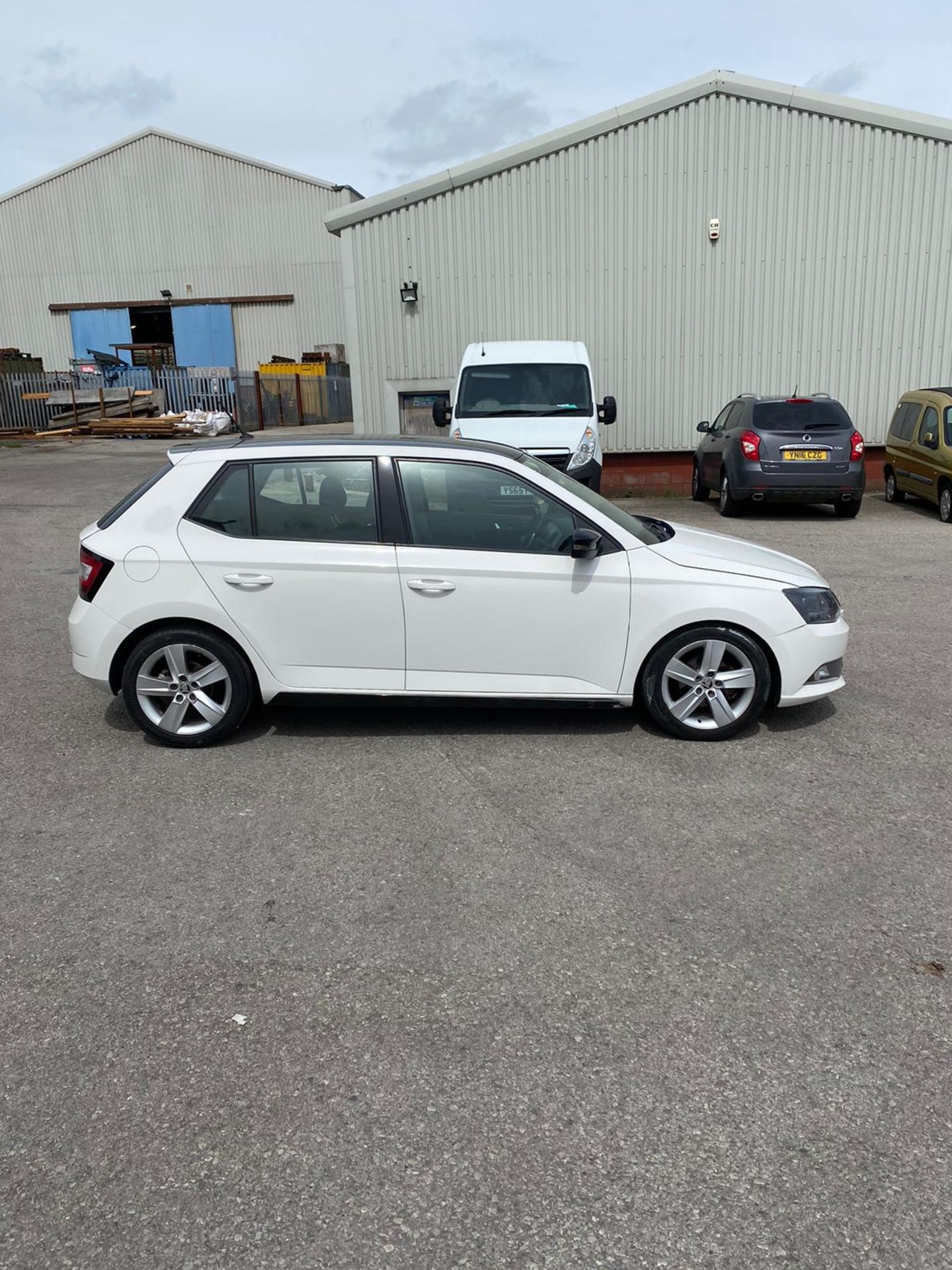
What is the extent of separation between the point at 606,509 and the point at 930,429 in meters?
10.8

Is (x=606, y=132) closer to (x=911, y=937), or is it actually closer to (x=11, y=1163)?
(x=911, y=937)

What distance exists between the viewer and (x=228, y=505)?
5.43 m

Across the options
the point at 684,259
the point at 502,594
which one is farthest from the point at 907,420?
the point at 502,594

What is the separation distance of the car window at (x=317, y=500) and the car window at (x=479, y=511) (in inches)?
9.0

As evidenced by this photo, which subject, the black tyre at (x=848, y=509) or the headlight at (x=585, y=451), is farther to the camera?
the black tyre at (x=848, y=509)

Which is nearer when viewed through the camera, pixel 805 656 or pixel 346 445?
pixel 805 656

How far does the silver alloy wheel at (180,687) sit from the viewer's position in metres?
5.36

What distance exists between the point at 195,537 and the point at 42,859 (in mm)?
1890

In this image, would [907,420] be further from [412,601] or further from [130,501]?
[130,501]

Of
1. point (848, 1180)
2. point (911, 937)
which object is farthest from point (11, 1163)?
point (911, 937)

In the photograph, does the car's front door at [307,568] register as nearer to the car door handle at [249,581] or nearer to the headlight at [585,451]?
the car door handle at [249,581]

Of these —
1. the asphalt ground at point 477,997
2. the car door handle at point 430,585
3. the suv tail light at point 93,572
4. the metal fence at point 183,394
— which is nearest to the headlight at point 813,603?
the asphalt ground at point 477,997

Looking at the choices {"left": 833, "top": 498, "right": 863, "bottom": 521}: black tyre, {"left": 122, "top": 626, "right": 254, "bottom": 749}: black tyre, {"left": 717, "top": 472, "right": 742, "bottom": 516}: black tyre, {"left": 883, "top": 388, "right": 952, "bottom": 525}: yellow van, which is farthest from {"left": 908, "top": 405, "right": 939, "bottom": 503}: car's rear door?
{"left": 122, "top": 626, "right": 254, "bottom": 749}: black tyre

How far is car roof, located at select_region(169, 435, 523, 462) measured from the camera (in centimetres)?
550
